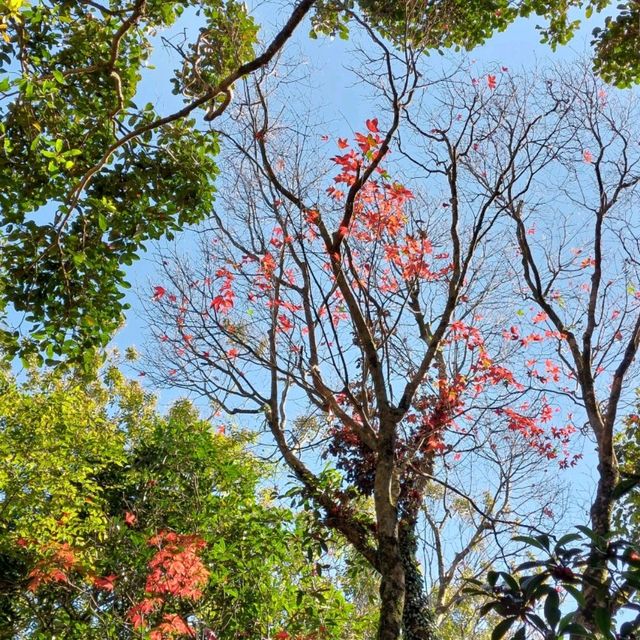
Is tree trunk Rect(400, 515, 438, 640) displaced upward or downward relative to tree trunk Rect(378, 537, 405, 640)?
upward

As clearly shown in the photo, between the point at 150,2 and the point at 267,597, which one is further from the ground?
the point at 150,2

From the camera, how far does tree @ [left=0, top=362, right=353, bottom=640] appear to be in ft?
17.2

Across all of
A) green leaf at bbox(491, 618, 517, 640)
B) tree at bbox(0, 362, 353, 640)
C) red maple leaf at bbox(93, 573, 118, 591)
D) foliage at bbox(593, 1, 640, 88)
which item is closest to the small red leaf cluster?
tree at bbox(0, 362, 353, 640)

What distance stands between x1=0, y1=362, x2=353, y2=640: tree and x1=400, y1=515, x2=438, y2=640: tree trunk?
25.4 inches

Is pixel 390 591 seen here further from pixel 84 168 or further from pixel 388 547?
pixel 84 168

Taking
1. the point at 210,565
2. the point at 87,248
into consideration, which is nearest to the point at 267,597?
the point at 210,565

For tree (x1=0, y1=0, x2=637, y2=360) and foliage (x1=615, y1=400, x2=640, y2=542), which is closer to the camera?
tree (x1=0, y1=0, x2=637, y2=360)

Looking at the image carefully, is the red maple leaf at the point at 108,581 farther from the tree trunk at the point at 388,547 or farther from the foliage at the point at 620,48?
the foliage at the point at 620,48

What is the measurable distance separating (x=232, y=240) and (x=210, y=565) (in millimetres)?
2992

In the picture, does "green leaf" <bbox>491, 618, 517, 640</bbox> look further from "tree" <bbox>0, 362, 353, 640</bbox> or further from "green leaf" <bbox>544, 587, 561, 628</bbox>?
"tree" <bbox>0, 362, 353, 640</bbox>

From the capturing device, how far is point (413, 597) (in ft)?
18.2

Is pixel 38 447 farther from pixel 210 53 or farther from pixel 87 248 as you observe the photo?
pixel 210 53

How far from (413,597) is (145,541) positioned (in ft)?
8.00

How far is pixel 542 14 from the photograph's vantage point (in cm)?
512
